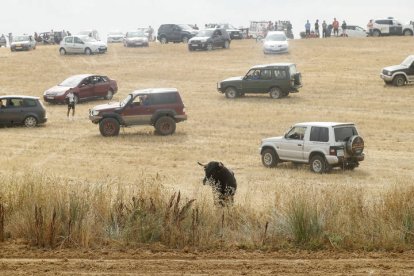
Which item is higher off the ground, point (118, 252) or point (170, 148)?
point (118, 252)

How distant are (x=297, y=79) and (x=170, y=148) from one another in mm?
13183

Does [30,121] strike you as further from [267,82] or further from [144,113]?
[267,82]

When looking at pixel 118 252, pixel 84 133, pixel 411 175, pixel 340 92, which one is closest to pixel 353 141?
pixel 411 175

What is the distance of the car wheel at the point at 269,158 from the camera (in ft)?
86.8

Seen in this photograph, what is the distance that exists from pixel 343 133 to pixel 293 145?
169 centimetres

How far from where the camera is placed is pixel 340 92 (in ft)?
142

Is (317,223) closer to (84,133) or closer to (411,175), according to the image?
(411,175)

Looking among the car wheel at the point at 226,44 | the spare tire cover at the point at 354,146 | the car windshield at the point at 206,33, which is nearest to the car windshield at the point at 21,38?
the car windshield at the point at 206,33

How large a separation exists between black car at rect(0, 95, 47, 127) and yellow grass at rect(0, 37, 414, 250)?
530 millimetres

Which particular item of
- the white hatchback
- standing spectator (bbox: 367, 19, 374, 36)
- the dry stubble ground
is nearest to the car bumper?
the dry stubble ground

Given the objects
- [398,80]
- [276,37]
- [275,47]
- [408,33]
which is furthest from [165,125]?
[408,33]

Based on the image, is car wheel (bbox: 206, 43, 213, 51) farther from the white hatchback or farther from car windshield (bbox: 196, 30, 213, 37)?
the white hatchback

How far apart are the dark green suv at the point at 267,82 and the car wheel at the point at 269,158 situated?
15.1m

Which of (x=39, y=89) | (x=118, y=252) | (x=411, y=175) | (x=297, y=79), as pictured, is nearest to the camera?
(x=118, y=252)
